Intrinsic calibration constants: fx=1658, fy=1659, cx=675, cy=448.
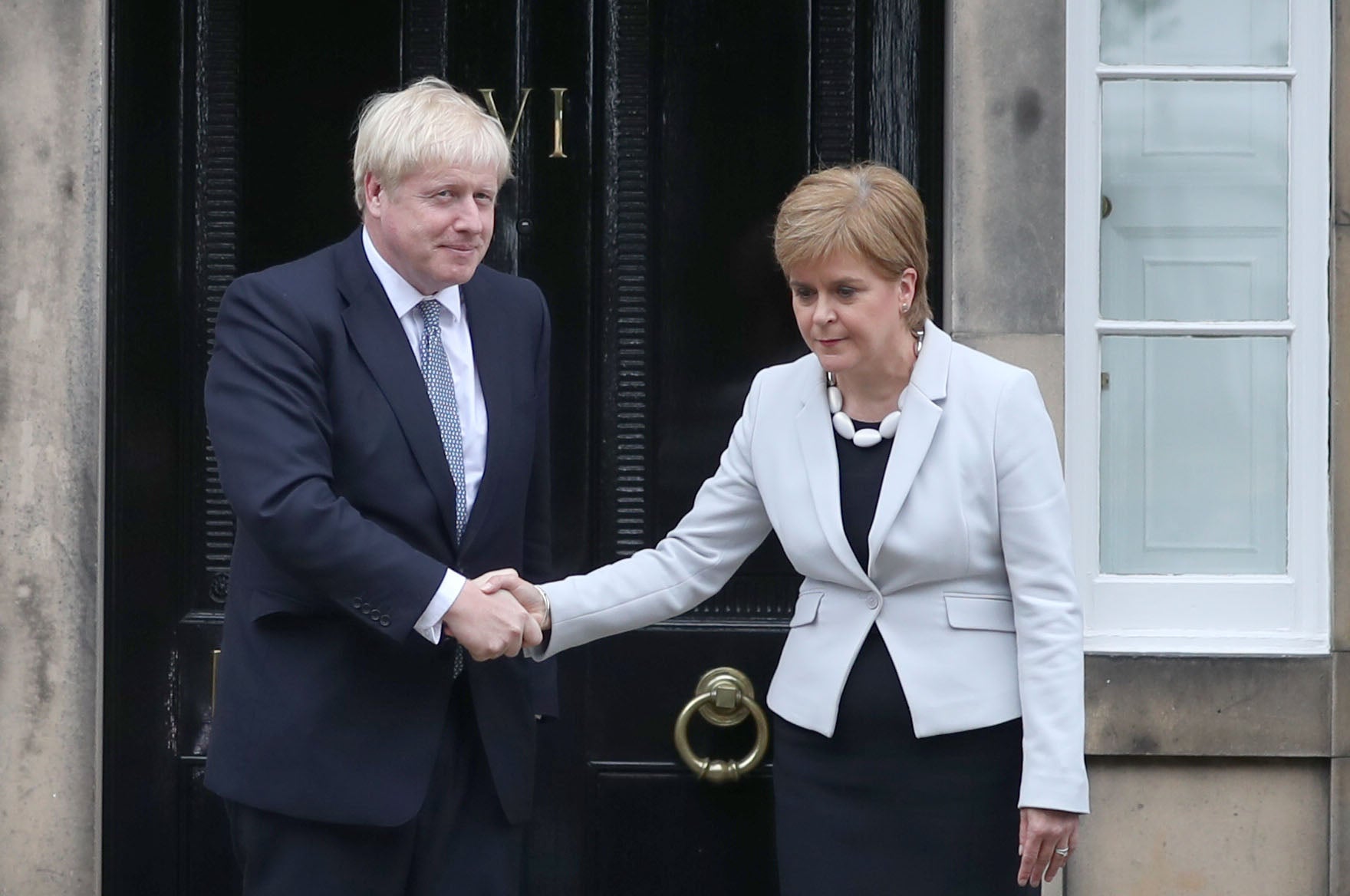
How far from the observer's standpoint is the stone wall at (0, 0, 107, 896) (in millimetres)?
3717

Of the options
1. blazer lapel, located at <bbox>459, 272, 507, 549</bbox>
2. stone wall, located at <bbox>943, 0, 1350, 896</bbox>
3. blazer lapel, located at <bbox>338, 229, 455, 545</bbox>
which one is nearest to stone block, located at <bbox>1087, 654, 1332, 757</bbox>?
stone wall, located at <bbox>943, 0, 1350, 896</bbox>

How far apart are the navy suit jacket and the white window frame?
1548 millimetres

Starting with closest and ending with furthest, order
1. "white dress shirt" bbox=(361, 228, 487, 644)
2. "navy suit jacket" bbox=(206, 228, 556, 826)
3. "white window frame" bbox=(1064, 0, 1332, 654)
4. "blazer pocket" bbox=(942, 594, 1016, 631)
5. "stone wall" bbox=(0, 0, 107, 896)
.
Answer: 1. "navy suit jacket" bbox=(206, 228, 556, 826)
2. "blazer pocket" bbox=(942, 594, 1016, 631)
3. "white dress shirt" bbox=(361, 228, 487, 644)
4. "stone wall" bbox=(0, 0, 107, 896)
5. "white window frame" bbox=(1064, 0, 1332, 654)

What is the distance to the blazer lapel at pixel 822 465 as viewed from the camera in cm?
287

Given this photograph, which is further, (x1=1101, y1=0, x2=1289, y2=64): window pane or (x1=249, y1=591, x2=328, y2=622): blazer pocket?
(x1=1101, y1=0, x2=1289, y2=64): window pane

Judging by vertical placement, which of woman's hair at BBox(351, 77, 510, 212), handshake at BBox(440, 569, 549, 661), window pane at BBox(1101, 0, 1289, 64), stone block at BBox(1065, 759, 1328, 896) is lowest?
Answer: stone block at BBox(1065, 759, 1328, 896)

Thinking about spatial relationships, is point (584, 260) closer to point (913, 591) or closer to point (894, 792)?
point (913, 591)

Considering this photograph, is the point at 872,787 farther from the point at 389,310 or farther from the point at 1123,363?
the point at 1123,363

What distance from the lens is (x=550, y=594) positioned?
10.4ft

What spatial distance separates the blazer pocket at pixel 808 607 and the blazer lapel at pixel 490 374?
59cm

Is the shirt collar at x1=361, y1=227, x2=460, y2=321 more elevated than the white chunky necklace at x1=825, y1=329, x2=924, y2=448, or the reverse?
the shirt collar at x1=361, y1=227, x2=460, y2=321

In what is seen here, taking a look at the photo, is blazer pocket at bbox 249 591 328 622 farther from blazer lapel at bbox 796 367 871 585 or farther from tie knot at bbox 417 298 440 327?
blazer lapel at bbox 796 367 871 585

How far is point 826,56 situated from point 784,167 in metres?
0.28

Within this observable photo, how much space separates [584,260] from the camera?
3.96 metres
